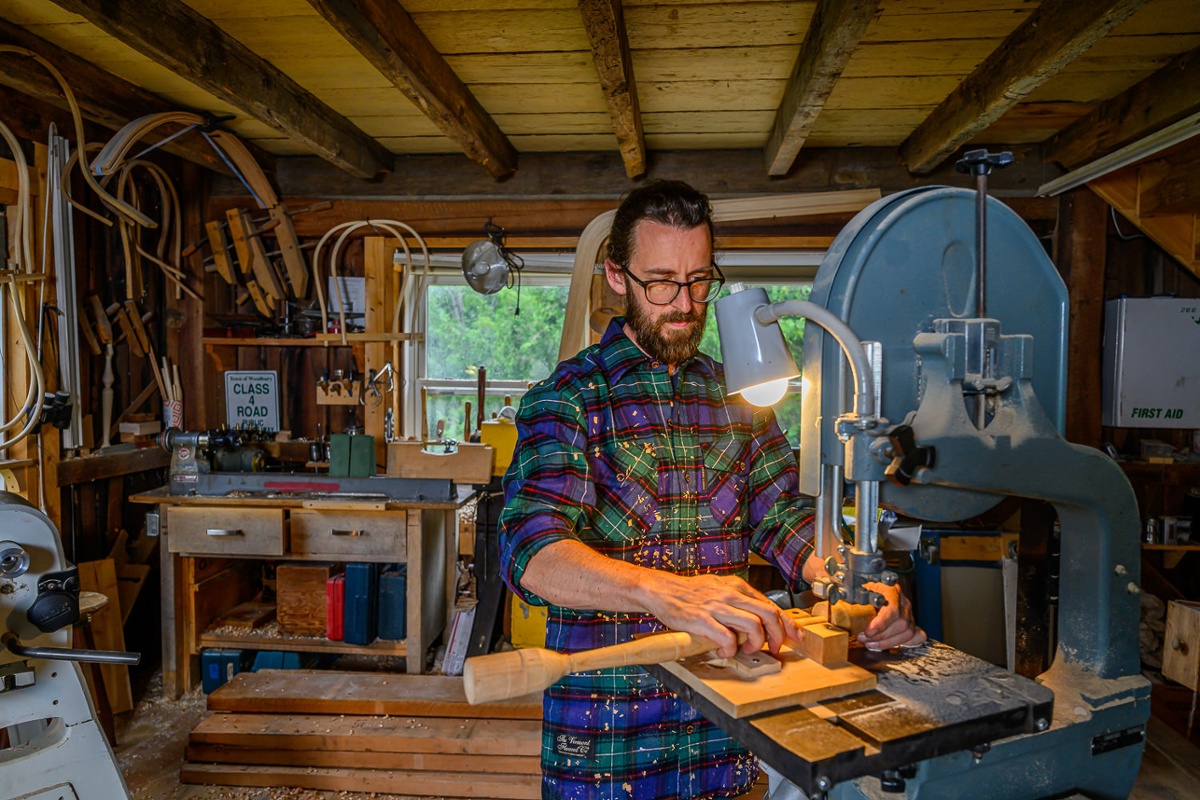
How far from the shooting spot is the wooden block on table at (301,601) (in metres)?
3.33

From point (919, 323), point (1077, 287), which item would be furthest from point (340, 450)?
point (1077, 287)

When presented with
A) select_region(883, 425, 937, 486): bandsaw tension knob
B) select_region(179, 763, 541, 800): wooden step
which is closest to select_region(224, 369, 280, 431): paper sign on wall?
select_region(179, 763, 541, 800): wooden step

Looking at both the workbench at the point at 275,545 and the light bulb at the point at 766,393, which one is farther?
the workbench at the point at 275,545

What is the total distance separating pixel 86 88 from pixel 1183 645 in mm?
3825

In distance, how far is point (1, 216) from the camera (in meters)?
2.74

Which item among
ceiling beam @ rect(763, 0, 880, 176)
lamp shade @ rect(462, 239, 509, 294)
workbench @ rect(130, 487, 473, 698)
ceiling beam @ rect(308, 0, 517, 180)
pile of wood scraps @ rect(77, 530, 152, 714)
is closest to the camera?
ceiling beam @ rect(763, 0, 880, 176)

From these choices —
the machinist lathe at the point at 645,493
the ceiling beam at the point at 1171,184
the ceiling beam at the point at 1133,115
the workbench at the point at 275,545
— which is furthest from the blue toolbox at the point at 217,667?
the ceiling beam at the point at 1171,184

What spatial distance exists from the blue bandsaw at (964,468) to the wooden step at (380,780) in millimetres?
1829

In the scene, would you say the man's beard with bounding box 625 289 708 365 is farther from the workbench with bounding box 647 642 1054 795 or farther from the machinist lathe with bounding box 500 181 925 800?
the workbench with bounding box 647 642 1054 795

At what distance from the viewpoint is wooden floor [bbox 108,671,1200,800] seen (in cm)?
255

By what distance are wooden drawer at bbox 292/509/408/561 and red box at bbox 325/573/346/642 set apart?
16cm

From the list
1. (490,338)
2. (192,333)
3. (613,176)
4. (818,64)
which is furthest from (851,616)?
(192,333)

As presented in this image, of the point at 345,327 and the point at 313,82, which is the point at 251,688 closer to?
the point at 345,327

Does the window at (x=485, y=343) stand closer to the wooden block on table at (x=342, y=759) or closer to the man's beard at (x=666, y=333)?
the wooden block on table at (x=342, y=759)
